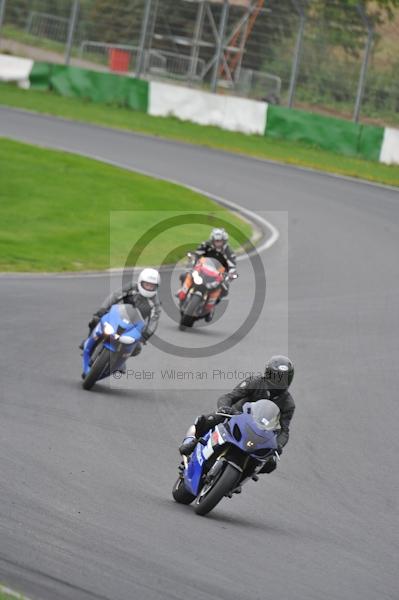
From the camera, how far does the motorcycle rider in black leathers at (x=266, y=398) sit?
9.19 metres

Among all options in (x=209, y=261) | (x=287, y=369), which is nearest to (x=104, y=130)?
(x=209, y=261)

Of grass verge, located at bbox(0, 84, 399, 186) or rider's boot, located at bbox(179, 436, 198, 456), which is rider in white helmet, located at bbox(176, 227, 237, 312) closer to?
rider's boot, located at bbox(179, 436, 198, 456)

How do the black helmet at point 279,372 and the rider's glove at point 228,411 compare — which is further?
the rider's glove at point 228,411

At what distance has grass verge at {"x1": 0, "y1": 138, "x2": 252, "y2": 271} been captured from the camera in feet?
72.9

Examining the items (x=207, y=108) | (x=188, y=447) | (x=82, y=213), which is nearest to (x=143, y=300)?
(x=188, y=447)

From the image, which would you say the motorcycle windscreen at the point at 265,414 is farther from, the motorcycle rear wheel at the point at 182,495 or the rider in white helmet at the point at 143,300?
the rider in white helmet at the point at 143,300

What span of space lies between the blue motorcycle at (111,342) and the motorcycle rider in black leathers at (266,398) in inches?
140

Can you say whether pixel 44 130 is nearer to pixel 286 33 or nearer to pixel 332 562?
pixel 286 33

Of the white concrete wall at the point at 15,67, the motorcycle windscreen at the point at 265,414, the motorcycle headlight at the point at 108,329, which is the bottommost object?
the motorcycle headlight at the point at 108,329

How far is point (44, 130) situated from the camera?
36094 millimetres

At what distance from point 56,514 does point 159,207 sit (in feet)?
65.5

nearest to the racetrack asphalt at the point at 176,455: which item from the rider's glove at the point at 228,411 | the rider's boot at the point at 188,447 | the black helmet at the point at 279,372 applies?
the rider's boot at the point at 188,447

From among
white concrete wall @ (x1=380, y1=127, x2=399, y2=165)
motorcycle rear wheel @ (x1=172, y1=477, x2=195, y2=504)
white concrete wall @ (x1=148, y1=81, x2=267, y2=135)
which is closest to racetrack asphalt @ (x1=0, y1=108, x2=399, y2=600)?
motorcycle rear wheel @ (x1=172, y1=477, x2=195, y2=504)

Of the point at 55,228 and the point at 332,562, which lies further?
the point at 55,228
